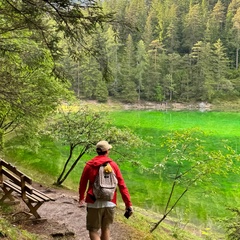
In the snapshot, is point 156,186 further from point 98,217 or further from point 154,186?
point 98,217

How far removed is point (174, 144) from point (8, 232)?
5718mm

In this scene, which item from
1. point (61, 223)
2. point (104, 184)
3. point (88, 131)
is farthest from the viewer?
point (88, 131)

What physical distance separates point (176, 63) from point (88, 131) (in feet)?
231

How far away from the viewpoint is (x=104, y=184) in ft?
14.9

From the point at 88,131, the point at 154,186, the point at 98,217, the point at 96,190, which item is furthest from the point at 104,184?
the point at 154,186

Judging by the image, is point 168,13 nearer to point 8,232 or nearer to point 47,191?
point 47,191

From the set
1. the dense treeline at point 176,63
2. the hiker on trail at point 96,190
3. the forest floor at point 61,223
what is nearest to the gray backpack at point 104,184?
the hiker on trail at point 96,190

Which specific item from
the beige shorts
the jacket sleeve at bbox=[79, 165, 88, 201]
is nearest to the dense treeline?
the jacket sleeve at bbox=[79, 165, 88, 201]

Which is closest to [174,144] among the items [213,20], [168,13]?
[213,20]

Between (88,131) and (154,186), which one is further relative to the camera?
(154,186)

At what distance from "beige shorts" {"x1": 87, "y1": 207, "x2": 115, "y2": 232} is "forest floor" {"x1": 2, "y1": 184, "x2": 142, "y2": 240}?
6.12ft

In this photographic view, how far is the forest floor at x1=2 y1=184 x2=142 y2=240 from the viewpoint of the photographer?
6984mm

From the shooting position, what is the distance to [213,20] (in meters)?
90.1

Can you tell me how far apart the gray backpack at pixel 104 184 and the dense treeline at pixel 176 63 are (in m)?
57.4
